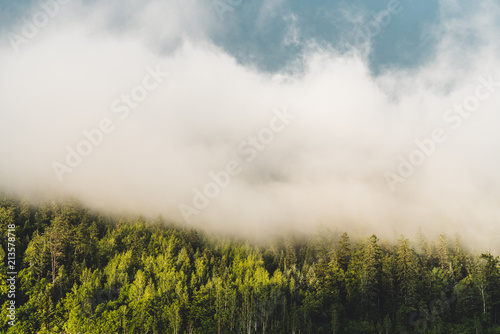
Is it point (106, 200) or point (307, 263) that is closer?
point (307, 263)

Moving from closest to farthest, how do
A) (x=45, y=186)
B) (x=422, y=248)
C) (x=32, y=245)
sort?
(x=32, y=245), (x=422, y=248), (x=45, y=186)

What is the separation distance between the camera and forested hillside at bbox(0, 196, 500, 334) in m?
85.9

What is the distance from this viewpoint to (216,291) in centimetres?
10106

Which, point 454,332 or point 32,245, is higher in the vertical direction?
point 32,245

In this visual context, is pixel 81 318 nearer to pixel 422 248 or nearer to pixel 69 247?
pixel 69 247

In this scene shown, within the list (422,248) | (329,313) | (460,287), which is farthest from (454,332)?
(422,248)

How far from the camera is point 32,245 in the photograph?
10081cm

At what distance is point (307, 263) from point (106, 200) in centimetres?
10378

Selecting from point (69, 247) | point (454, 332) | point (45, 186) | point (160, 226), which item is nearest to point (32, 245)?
point (69, 247)

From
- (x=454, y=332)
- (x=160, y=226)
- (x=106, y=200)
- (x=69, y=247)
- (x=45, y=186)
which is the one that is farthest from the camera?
(x=106, y=200)

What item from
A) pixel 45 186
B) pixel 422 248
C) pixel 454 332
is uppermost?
pixel 45 186

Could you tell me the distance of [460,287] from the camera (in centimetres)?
9631

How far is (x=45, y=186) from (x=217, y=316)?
376 feet

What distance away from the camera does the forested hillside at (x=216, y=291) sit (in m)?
85.9
